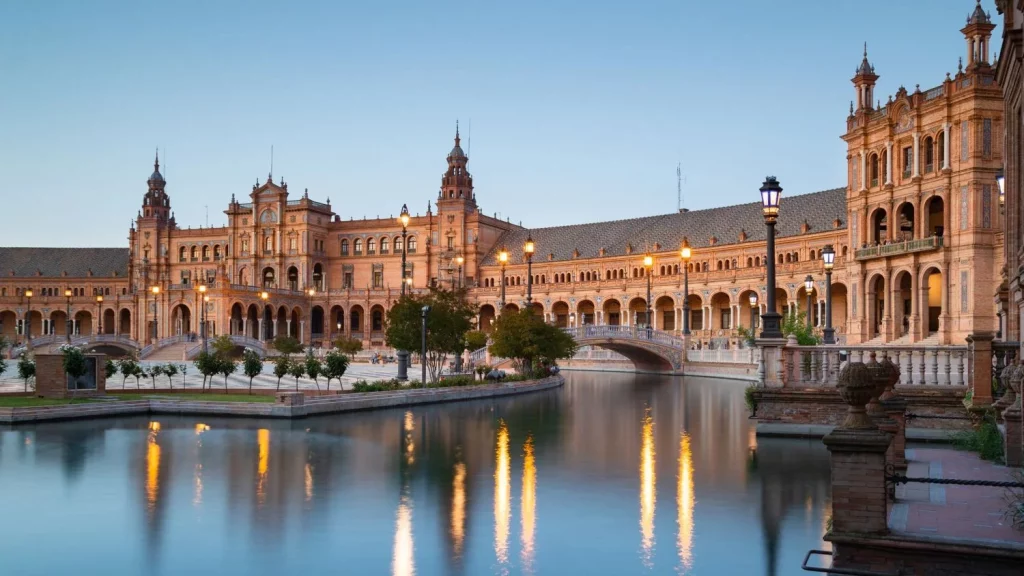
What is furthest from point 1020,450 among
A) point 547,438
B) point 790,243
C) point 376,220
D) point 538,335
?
point 376,220

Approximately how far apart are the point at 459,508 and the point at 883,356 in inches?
449

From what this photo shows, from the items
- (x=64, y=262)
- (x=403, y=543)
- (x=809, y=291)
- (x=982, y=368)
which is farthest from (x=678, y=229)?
(x=64, y=262)

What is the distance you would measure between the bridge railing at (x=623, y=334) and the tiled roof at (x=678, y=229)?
19.4 m

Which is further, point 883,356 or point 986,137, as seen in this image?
point 986,137

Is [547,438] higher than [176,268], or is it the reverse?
[176,268]

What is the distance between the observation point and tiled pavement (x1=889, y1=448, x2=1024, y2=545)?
9148 millimetres

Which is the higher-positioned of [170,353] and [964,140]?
[964,140]

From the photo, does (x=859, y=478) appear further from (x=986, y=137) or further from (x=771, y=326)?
(x=986, y=137)

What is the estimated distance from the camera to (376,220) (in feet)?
351

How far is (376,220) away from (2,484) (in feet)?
307

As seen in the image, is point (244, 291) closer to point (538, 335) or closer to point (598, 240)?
point (598, 240)

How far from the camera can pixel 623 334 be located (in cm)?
5650

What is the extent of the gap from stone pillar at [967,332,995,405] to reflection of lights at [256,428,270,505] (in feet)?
40.4

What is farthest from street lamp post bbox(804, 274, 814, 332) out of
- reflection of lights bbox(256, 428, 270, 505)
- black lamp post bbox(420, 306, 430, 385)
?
reflection of lights bbox(256, 428, 270, 505)
